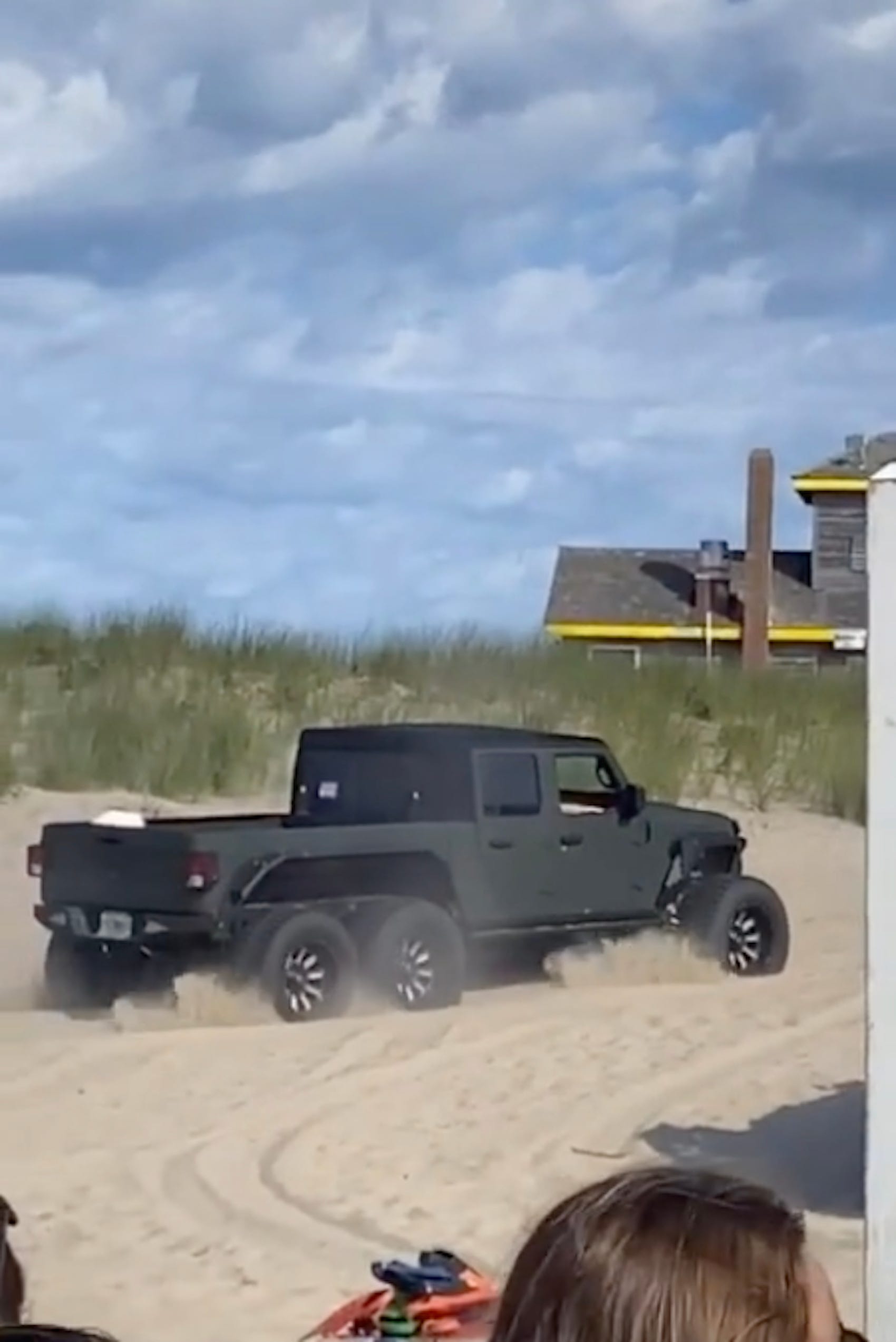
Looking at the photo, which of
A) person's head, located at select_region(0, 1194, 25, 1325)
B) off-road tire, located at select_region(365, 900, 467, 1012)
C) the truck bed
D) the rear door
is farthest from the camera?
the rear door

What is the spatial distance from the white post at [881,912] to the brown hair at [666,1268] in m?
3.27

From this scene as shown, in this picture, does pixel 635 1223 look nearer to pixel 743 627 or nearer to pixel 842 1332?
pixel 842 1332

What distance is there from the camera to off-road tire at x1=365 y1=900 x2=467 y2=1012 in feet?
45.8

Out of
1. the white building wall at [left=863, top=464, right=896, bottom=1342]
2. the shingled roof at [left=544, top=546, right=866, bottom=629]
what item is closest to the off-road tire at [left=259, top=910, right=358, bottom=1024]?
the white building wall at [left=863, top=464, right=896, bottom=1342]

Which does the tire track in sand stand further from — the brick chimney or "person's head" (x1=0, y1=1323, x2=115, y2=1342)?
the brick chimney

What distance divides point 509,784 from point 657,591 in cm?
3070

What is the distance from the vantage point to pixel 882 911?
5.64 m

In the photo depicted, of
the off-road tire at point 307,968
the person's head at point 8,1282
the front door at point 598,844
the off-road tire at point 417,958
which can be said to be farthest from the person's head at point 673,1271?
the front door at point 598,844

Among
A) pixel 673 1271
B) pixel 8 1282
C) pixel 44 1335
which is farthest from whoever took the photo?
pixel 8 1282

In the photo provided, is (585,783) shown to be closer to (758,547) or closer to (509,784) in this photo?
(509,784)

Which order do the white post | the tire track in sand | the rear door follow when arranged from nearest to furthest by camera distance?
the white post
the tire track in sand
the rear door

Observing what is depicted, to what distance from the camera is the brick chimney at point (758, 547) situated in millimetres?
38656

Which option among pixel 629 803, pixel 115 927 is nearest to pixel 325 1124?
pixel 115 927

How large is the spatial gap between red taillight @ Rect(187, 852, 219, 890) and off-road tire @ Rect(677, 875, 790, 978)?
Result: 3.46 meters
